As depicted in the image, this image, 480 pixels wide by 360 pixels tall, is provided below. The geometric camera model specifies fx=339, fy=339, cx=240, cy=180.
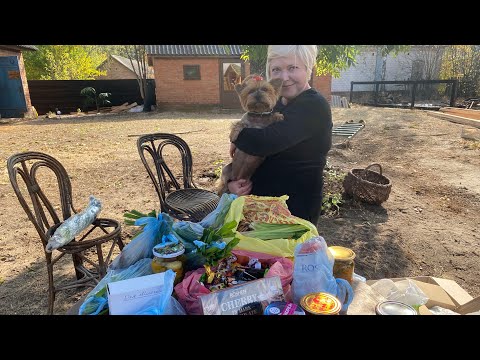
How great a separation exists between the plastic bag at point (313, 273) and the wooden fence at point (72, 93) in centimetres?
1856

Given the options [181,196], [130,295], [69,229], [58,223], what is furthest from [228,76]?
[130,295]

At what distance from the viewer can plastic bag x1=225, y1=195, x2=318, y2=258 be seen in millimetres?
1522

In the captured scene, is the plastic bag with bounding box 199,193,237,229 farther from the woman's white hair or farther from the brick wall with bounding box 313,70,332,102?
the brick wall with bounding box 313,70,332,102

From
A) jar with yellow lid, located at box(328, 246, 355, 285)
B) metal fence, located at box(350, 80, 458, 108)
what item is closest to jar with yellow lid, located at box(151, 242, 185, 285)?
jar with yellow lid, located at box(328, 246, 355, 285)

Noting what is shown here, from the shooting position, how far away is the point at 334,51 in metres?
5.03

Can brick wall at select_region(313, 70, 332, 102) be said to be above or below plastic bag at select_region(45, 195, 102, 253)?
above

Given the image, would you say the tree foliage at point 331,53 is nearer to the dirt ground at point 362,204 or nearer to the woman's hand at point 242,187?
the dirt ground at point 362,204

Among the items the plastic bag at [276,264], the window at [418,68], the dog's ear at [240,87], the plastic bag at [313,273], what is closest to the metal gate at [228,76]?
the window at [418,68]

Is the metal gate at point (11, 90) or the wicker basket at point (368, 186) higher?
the metal gate at point (11, 90)

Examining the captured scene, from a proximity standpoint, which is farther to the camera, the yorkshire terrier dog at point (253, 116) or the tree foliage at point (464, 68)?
the tree foliage at point (464, 68)

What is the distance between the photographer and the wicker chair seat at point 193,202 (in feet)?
10.1

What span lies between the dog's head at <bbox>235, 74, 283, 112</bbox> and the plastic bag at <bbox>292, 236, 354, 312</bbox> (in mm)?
1355
